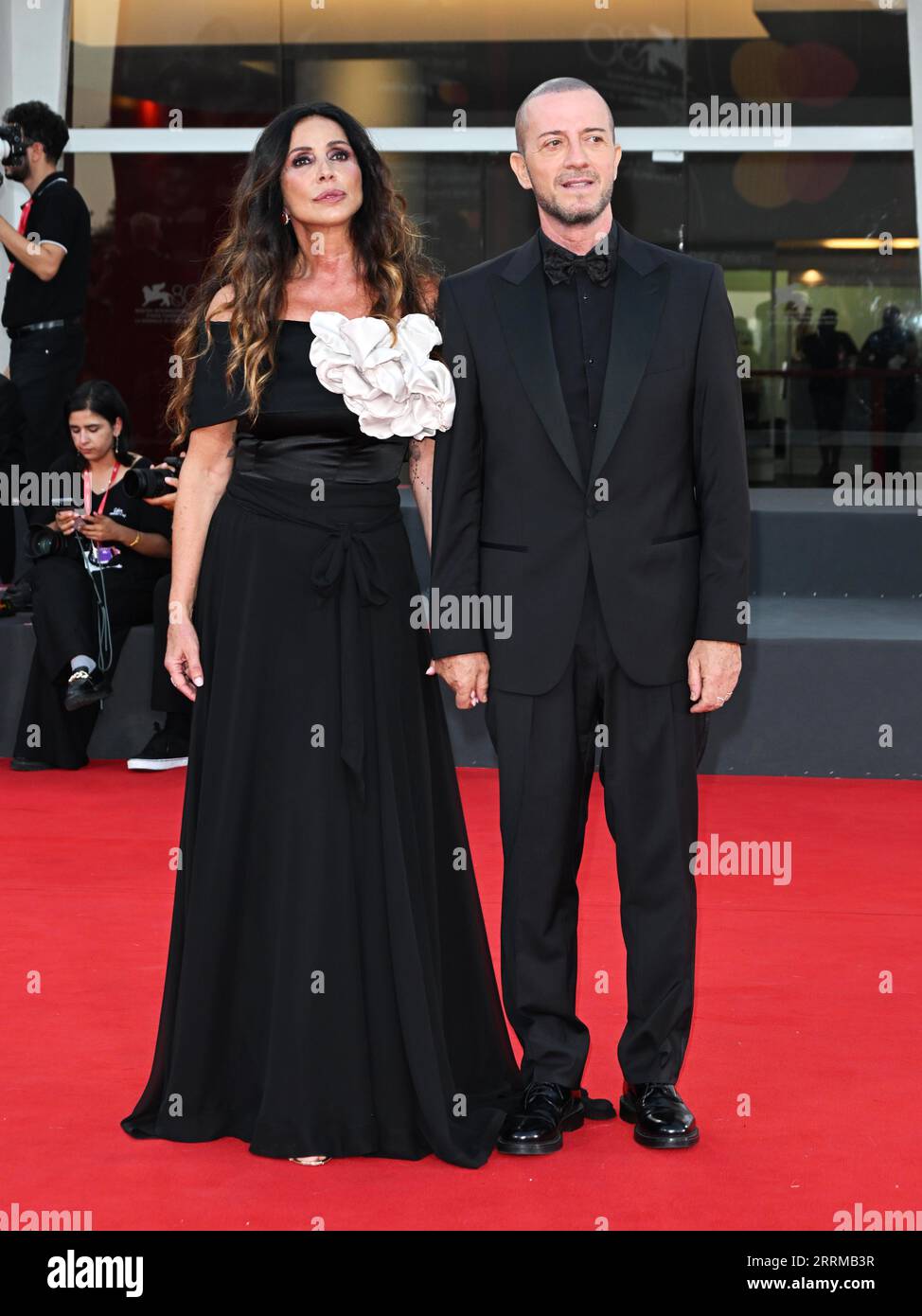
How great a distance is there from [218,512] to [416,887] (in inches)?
25.8

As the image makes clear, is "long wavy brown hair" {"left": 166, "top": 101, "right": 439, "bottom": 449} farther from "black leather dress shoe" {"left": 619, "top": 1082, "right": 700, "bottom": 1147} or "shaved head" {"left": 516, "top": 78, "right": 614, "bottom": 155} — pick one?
"black leather dress shoe" {"left": 619, "top": 1082, "right": 700, "bottom": 1147}

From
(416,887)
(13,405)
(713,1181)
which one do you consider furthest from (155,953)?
(13,405)

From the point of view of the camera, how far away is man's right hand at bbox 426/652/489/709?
2561 millimetres

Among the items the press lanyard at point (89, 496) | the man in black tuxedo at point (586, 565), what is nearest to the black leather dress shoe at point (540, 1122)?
the man in black tuxedo at point (586, 565)

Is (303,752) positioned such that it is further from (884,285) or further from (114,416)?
(884,285)

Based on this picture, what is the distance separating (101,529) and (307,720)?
3.41 meters

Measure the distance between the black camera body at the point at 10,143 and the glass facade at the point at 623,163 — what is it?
140 inches

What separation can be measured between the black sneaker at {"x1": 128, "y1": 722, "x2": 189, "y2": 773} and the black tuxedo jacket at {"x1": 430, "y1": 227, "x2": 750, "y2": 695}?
3.41 metres

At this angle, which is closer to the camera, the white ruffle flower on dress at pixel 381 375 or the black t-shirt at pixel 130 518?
the white ruffle flower on dress at pixel 381 375

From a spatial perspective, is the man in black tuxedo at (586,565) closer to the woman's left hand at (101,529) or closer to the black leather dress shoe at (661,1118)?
the black leather dress shoe at (661,1118)

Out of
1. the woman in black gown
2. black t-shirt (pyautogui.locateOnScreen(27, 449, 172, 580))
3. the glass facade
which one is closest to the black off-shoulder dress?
the woman in black gown

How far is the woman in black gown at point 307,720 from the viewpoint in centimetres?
255

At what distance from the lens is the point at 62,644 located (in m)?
5.76

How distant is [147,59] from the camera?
10.2 meters
